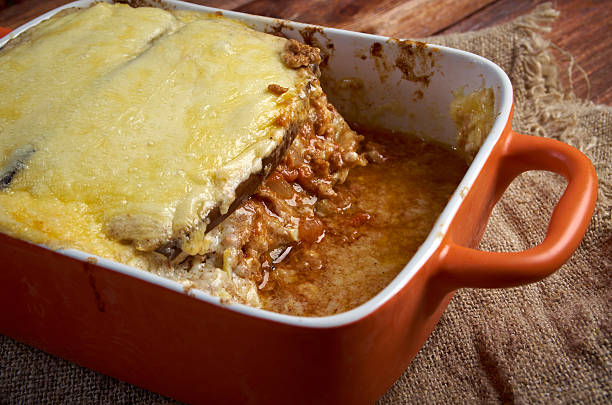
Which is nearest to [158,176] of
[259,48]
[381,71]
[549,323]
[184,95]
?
[184,95]

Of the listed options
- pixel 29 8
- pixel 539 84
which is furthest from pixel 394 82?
pixel 29 8

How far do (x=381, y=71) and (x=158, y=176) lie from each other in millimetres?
774

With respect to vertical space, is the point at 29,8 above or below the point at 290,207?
above

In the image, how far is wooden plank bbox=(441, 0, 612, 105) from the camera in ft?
7.32

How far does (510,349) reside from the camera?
147 cm

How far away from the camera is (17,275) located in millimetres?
1244

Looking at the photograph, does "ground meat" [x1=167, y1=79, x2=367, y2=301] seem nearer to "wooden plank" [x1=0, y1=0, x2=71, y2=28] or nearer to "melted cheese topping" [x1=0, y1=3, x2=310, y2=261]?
"melted cheese topping" [x1=0, y1=3, x2=310, y2=261]

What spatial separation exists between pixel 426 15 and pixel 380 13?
0.59 ft

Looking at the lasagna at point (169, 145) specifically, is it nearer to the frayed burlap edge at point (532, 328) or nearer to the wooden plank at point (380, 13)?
the frayed burlap edge at point (532, 328)

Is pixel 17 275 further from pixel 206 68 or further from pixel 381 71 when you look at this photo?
pixel 381 71

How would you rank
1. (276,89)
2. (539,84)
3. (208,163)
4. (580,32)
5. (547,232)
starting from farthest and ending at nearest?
(580,32)
(539,84)
(276,89)
(208,163)
(547,232)

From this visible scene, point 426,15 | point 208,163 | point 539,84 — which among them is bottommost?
point 539,84

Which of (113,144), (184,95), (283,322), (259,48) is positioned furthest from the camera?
(259,48)

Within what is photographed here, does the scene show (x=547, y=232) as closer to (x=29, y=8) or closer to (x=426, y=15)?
(x=426, y=15)
